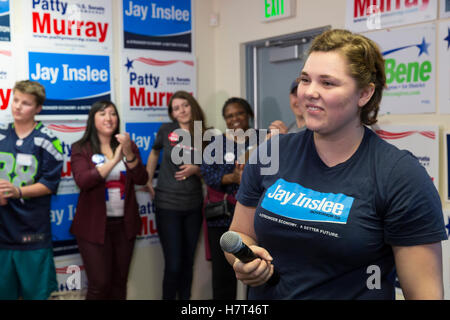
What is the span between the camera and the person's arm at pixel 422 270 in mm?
1136

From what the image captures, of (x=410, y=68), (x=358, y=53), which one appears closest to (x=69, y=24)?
(x=410, y=68)

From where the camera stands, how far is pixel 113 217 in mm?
3301

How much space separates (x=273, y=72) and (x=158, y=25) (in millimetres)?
1009

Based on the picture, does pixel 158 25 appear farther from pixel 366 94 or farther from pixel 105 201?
pixel 366 94

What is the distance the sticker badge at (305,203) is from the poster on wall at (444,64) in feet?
5.48

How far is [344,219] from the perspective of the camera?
1.17 metres

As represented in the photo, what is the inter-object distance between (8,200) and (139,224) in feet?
2.84

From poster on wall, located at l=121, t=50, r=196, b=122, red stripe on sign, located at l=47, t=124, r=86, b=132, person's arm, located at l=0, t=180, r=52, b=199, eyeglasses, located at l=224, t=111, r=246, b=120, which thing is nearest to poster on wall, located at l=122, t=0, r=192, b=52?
poster on wall, located at l=121, t=50, r=196, b=122

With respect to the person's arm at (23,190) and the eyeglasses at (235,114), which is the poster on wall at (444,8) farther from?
the person's arm at (23,190)

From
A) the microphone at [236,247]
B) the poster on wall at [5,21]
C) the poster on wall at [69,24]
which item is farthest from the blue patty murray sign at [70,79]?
the microphone at [236,247]

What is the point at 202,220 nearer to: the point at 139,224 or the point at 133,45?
the point at 139,224

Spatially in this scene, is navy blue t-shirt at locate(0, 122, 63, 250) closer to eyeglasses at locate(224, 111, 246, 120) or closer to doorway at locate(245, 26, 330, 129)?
eyeglasses at locate(224, 111, 246, 120)

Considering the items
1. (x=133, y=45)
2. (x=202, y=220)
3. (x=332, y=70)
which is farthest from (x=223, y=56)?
(x=332, y=70)

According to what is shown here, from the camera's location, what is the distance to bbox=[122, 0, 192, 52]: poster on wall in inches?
150
